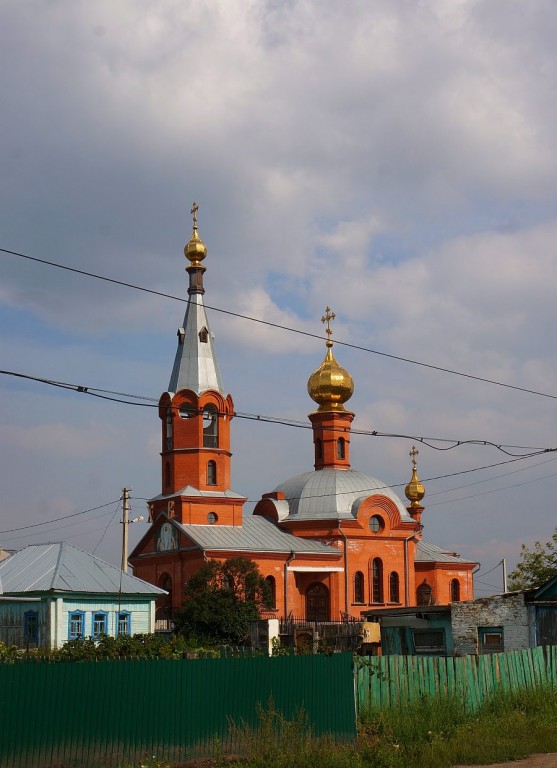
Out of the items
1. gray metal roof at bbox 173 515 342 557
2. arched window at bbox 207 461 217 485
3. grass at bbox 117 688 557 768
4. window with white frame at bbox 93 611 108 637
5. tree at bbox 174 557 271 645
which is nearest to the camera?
grass at bbox 117 688 557 768

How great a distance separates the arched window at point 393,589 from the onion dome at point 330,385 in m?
9.04

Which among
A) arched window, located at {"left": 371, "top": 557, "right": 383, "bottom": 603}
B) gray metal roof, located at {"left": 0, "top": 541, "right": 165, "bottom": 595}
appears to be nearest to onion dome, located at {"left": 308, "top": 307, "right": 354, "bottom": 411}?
arched window, located at {"left": 371, "top": 557, "right": 383, "bottom": 603}

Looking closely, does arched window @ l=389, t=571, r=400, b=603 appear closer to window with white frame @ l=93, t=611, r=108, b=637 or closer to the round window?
the round window

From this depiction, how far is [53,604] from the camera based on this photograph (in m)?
32.2

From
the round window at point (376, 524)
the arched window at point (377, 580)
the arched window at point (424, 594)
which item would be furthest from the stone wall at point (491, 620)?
the arched window at point (424, 594)

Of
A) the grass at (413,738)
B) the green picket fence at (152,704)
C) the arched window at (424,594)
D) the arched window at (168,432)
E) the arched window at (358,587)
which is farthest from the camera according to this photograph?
the arched window at (424,594)

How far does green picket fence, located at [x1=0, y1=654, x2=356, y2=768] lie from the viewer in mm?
12836

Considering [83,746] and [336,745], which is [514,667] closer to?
[336,745]

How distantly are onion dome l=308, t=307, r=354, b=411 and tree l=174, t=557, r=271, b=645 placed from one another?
515 inches

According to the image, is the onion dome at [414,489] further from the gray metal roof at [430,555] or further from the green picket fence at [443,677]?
the green picket fence at [443,677]

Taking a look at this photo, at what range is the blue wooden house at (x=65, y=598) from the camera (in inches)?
1267

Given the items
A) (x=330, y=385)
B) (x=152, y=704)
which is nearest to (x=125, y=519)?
(x=330, y=385)

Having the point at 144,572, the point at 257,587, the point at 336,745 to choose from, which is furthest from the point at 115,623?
the point at 336,745

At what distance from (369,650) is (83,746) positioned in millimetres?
13950
